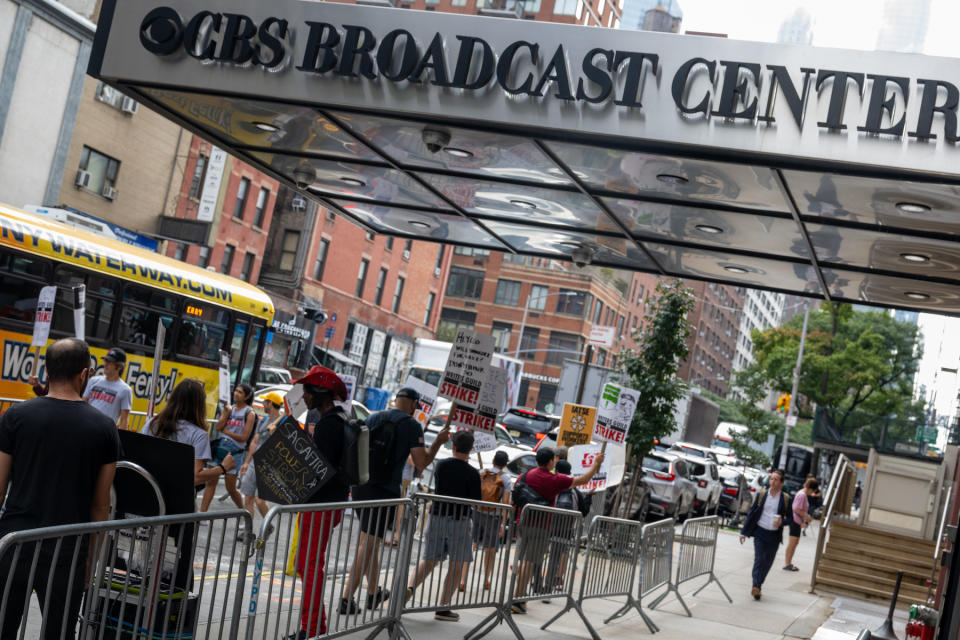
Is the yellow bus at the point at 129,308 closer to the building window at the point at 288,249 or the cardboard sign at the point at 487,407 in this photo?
the cardboard sign at the point at 487,407

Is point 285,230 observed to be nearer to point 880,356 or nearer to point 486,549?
point 880,356

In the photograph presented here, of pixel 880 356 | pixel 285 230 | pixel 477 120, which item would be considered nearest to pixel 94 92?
pixel 285 230

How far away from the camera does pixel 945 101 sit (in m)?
5.86

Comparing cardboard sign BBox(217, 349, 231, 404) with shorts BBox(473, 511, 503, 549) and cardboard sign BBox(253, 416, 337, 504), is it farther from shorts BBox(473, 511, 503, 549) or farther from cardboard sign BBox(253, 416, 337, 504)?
cardboard sign BBox(253, 416, 337, 504)

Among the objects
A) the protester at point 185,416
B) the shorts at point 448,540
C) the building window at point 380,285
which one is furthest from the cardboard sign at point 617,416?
the building window at point 380,285

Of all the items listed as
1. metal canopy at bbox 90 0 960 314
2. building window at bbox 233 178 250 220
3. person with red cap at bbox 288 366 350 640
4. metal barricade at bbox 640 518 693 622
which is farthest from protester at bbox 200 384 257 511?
building window at bbox 233 178 250 220

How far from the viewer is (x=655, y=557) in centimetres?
1281

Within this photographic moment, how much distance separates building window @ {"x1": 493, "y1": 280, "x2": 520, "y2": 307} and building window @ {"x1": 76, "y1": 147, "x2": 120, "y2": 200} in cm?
5946

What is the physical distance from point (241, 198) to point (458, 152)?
42.2 m

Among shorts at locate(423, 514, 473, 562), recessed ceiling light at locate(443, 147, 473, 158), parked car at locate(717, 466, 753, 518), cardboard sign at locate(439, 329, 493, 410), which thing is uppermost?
recessed ceiling light at locate(443, 147, 473, 158)

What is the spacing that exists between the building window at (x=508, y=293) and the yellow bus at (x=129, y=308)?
2758 inches

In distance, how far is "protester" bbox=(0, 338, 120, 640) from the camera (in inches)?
193

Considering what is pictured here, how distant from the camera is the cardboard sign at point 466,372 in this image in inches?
466

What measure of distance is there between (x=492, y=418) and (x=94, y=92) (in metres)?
27.3
